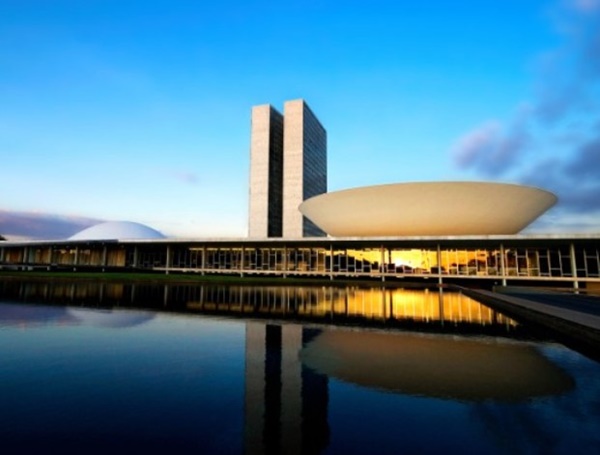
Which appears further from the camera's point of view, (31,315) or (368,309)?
(368,309)

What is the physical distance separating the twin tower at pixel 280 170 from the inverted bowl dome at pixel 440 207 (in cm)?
5603

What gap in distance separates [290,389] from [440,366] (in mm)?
3199

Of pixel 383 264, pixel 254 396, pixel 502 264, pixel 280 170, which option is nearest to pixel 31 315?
pixel 254 396

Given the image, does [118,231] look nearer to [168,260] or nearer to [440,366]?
[168,260]

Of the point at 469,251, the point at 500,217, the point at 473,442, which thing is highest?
the point at 500,217

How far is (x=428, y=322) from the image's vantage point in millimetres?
12914

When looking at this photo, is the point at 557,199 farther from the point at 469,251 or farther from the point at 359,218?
the point at 359,218

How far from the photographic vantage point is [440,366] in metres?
7.41

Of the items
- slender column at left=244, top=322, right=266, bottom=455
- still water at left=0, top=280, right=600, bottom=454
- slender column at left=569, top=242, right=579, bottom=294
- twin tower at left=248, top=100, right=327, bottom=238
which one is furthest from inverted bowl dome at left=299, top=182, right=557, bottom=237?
twin tower at left=248, top=100, right=327, bottom=238

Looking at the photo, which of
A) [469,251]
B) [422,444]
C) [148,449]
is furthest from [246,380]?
[469,251]

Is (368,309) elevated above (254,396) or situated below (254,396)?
above

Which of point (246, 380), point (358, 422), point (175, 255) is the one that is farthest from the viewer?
point (175, 255)

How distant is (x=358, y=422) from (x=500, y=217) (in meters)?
39.9

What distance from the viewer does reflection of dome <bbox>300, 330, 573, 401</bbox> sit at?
611 cm
